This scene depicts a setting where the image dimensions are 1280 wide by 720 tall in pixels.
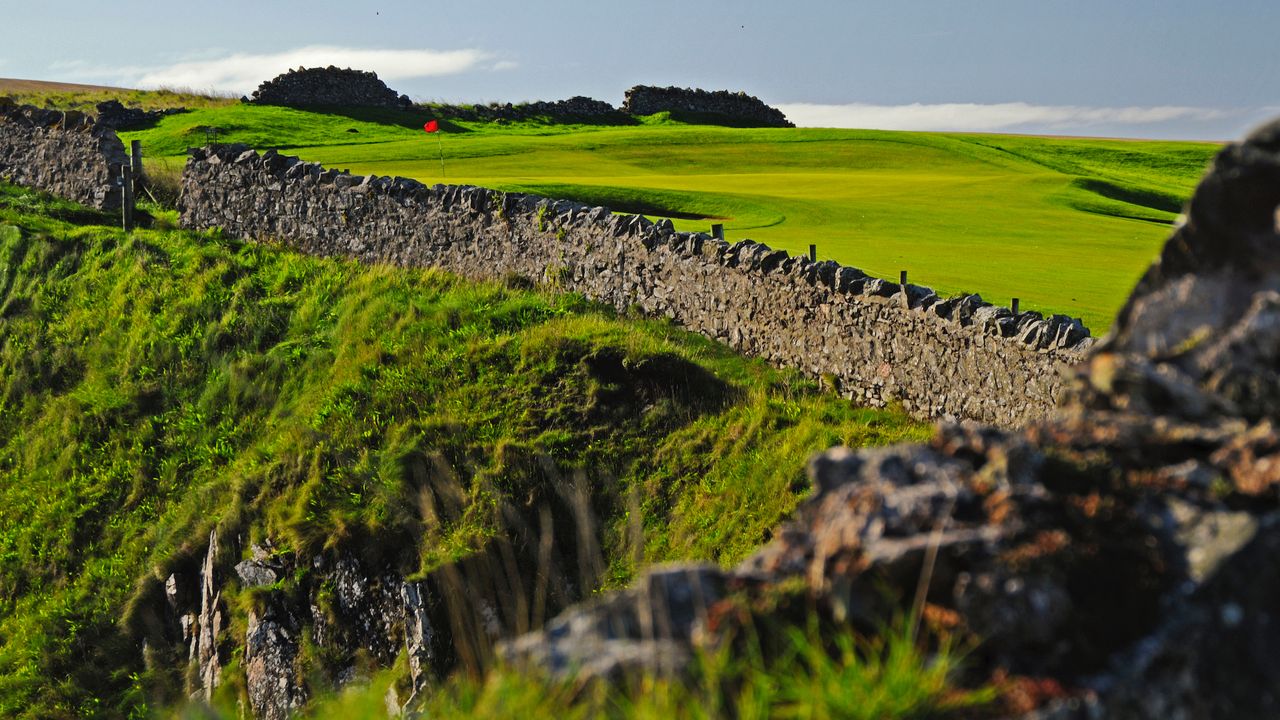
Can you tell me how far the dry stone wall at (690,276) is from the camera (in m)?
11.0

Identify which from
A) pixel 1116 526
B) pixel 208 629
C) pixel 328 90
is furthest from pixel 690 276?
pixel 328 90

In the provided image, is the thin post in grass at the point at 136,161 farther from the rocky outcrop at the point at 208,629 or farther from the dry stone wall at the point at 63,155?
the rocky outcrop at the point at 208,629

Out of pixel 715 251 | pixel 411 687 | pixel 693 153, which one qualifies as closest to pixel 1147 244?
pixel 715 251

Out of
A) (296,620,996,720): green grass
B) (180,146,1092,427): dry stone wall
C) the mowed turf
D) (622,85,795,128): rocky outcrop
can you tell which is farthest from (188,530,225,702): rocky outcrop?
(622,85,795,128): rocky outcrop

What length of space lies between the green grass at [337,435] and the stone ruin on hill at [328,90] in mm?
35609

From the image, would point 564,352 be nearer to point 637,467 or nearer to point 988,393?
point 637,467

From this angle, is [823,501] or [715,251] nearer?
[823,501]

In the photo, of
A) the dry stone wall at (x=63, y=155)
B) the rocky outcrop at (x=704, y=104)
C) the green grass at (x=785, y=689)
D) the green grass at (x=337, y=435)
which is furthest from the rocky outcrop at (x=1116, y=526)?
the rocky outcrop at (x=704, y=104)

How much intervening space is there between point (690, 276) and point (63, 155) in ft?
52.0

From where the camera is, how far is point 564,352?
42.2 feet

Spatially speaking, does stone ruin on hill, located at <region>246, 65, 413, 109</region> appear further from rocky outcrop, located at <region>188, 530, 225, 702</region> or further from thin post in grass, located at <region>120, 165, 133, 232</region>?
rocky outcrop, located at <region>188, 530, 225, 702</region>

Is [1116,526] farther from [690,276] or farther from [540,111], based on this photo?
[540,111]

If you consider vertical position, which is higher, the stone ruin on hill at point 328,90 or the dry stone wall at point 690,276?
the stone ruin on hill at point 328,90

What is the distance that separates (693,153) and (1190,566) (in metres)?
43.4
